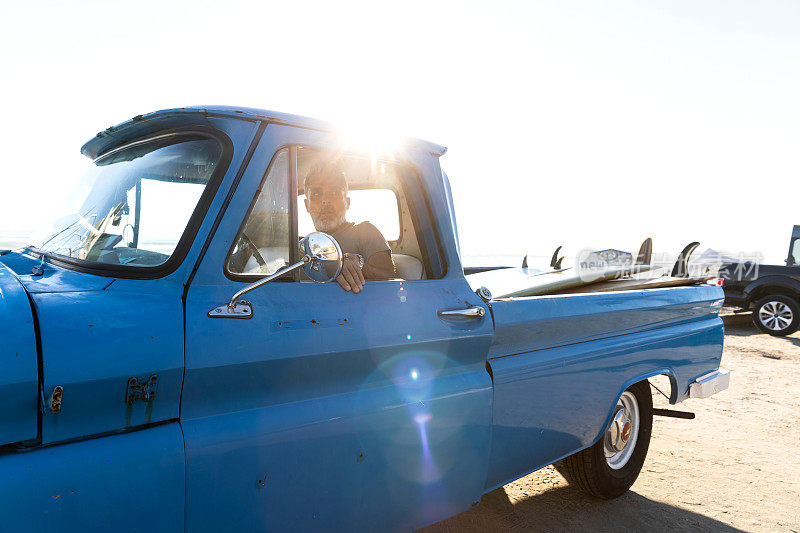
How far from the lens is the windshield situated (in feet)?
6.48

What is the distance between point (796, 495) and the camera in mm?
3916

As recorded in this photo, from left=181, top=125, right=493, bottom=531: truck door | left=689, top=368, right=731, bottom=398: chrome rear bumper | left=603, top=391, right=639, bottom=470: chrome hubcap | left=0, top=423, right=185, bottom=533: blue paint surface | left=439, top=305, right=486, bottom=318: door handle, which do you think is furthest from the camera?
left=689, top=368, right=731, bottom=398: chrome rear bumper

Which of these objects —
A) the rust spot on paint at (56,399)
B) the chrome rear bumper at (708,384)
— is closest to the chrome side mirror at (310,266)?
Answer: the rust spot on paint at (56,399)

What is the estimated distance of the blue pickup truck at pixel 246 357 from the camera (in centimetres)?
152

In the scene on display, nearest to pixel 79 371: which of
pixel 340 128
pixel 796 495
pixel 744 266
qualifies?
pixel 340 128

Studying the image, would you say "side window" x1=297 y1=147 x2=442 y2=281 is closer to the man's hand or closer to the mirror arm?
the man's hand

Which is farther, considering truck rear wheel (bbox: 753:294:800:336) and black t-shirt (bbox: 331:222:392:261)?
truck rear wheel (bbox: 753:294:800:336)

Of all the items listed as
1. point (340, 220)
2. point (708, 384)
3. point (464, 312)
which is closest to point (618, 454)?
point (708, 384)

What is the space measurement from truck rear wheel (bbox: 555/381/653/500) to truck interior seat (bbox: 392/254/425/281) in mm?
1718

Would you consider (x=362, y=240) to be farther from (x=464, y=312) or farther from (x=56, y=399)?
(x=56, y=399)

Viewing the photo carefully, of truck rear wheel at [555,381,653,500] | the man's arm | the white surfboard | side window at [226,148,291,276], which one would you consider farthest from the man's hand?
truck rear wheel at [555,381,653,500]

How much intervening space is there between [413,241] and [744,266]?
1194cm

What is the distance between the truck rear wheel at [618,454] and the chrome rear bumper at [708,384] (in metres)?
0.39

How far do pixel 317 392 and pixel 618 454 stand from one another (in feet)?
8.85
